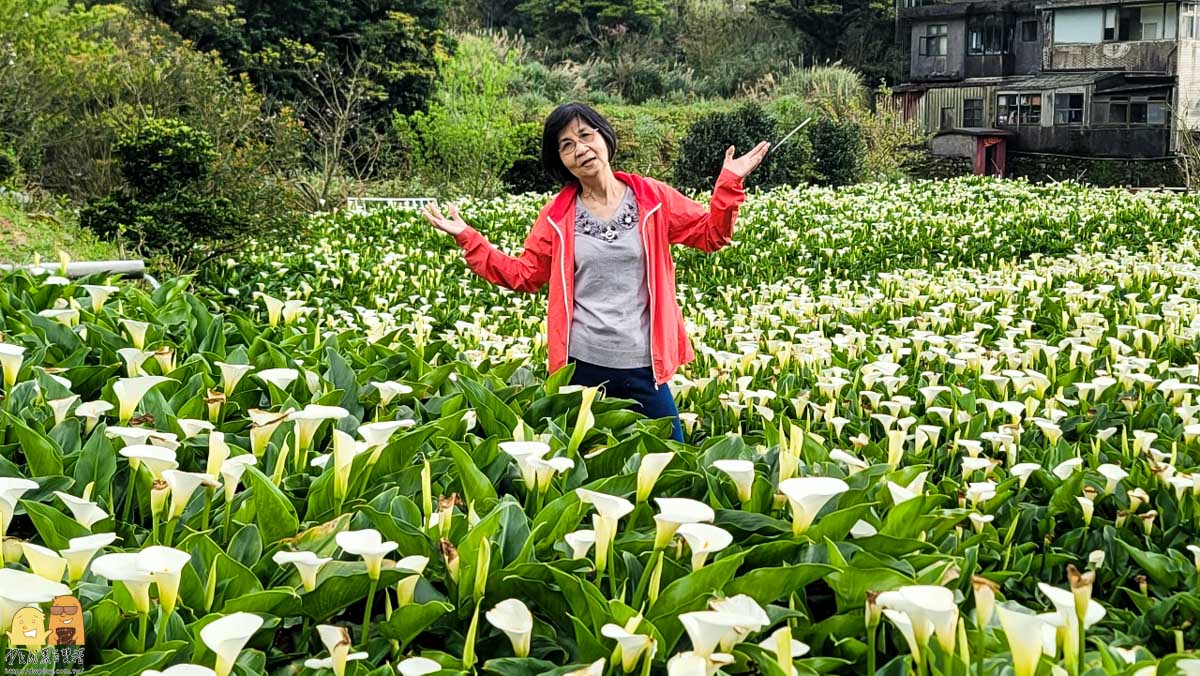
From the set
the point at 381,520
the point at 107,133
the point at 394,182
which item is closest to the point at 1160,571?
the point at 381,520

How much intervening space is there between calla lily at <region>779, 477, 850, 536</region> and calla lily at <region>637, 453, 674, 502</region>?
0.74 feet

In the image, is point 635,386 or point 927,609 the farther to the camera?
point 635,386

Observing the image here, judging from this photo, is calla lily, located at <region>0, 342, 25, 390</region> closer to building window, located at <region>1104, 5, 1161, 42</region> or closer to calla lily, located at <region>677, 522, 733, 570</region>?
calla lily, located at <region>677, 522, 733, 570</region>

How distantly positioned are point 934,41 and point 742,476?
102 feet

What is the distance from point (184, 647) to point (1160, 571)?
2336 millimetres

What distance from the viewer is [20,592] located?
1.39 m

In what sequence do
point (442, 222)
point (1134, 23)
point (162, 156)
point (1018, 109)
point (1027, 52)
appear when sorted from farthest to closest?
point (1027, 52) → point (1018, 109) → point (1134, 23) → point (162, 156) → point (442, 222)

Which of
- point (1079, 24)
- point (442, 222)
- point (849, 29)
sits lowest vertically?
point (442, 222)

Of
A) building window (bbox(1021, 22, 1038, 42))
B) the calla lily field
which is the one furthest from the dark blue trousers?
building window (bbox(1021, 22, 1038, 42))

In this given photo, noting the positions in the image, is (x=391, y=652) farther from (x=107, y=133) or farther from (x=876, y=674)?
(x=107, y=133)

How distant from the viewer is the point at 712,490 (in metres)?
2.20

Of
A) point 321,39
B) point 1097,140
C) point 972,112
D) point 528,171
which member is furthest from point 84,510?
point 972,112

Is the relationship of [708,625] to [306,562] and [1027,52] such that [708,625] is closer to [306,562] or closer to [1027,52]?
[306,562]

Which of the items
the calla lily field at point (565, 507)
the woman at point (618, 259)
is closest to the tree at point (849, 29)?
the calla lily field at point (565, 507)
